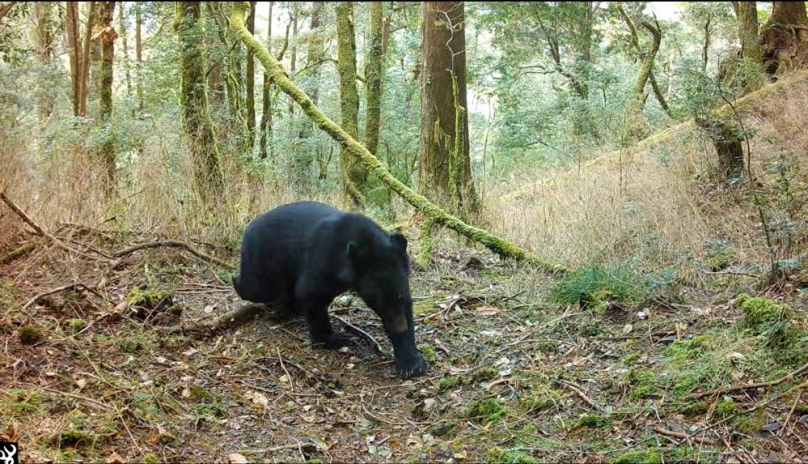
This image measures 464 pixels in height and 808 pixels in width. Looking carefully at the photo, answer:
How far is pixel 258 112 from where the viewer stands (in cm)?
2002

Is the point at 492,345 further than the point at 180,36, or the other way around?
the point at 180,36

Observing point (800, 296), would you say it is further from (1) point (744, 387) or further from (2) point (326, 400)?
(2) point (326, 400)

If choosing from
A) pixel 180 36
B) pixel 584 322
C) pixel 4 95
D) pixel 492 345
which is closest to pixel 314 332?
pixel 492 345

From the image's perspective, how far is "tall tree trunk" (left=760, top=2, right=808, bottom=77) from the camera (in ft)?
49.1

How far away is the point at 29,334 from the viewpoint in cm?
409

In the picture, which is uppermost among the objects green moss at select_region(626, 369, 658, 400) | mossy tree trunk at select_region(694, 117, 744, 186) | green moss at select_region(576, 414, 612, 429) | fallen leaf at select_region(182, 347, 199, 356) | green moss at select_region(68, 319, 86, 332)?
mossy tree trunk at select_region(694, 117, 744, 186)

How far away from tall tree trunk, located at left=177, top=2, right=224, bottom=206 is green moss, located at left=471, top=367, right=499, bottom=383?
4.22 m

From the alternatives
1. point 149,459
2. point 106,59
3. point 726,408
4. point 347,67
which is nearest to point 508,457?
point 726,408

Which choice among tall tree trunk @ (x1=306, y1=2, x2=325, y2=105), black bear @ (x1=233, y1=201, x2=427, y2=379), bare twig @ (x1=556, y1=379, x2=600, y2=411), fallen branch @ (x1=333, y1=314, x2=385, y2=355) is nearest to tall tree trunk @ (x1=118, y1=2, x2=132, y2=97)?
tall tree trunk @ (x1=306, y1=2, x2=325, y2=105)

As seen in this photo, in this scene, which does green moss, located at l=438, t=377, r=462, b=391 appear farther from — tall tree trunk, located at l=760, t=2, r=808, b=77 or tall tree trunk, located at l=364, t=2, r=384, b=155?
tall tree trunk, located at l=760, t=2, r=808, b=77

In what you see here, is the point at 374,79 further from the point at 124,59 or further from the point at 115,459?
the point at 115,459

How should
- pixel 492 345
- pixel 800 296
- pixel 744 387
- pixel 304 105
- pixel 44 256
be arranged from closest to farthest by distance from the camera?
pixel 744 387, pixel 800 296, pixel 492 345, pixel 44 256, pixel 304 105

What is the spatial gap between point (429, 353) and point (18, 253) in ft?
12.4

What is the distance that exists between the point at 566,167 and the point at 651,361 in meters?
9.43
